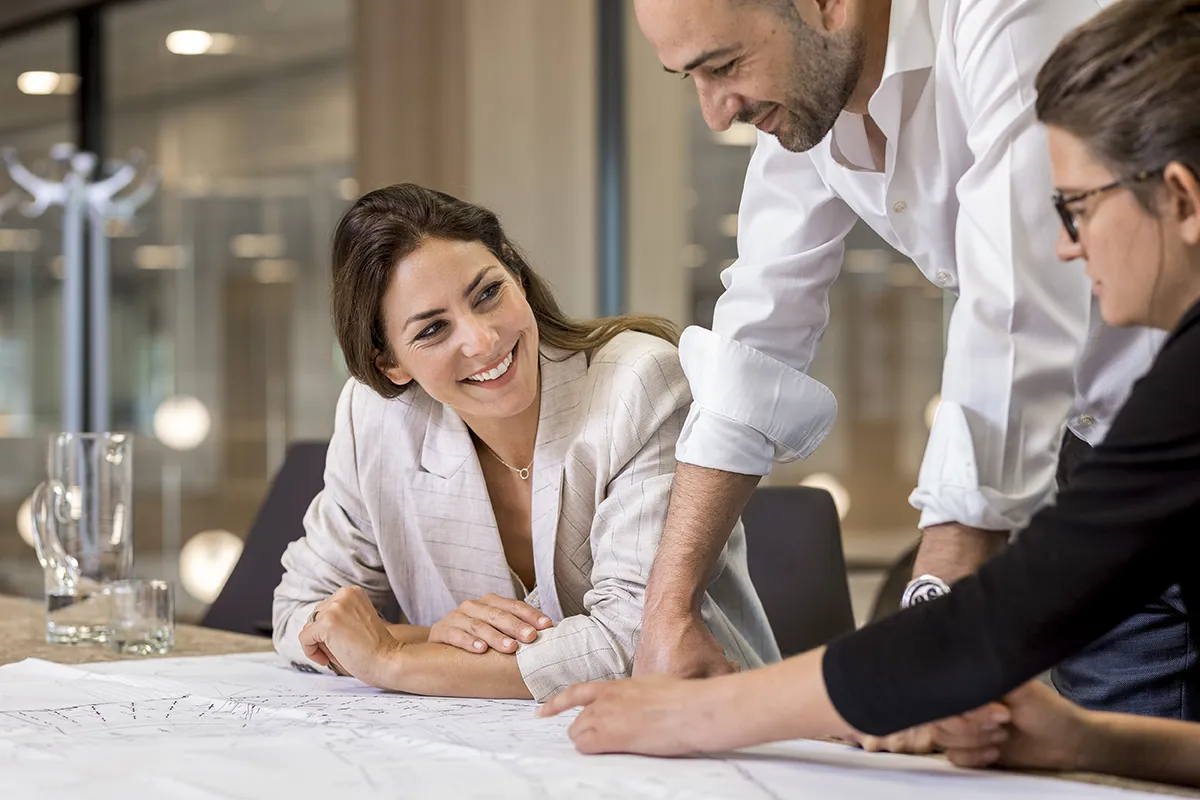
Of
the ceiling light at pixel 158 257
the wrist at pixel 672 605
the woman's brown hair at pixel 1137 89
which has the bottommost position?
the wrist at pixel 672 605

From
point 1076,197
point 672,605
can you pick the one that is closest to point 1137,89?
point 1076,197

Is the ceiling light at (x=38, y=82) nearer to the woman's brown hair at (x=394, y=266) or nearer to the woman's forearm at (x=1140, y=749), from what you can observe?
the woman's brown hair at (x=394, y=266)

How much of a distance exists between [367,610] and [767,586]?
675 millimetres

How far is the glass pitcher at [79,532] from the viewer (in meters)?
1.91

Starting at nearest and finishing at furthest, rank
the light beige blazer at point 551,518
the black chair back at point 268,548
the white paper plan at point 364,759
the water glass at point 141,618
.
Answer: the white paper plan at point 364,759
the light beige blazer at point 551,518
the water glass at point 141,618
the black chair back at point 268,548

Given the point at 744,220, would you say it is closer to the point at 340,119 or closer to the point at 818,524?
the point at 818,524

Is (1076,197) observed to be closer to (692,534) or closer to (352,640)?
(692,534)

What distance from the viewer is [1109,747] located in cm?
109

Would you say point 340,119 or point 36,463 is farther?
point 36,463

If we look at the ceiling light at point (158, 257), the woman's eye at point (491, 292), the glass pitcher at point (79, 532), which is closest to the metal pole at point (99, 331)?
the ceiling light at point (158, 257)

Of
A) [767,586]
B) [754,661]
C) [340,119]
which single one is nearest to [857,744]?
[754,661]

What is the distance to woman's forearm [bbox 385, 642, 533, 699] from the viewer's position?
1.52 m

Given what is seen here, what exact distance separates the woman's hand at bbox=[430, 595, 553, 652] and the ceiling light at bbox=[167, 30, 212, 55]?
4792 millimetres

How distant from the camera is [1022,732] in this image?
3.53 feet
